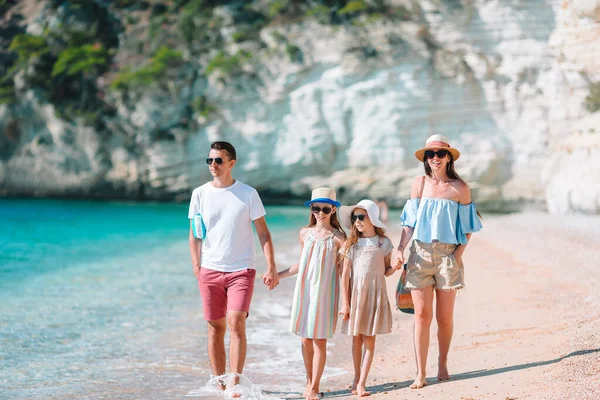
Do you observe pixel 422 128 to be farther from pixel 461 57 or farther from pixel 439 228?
pixel 439 228

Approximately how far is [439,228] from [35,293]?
7507 millimetres

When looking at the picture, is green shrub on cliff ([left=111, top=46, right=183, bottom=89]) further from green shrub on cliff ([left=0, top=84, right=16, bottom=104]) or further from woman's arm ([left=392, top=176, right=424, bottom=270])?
woman's arm ([left=392, top=176, right=424, bottom=270])

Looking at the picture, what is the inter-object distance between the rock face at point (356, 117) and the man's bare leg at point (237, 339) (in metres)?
25.8

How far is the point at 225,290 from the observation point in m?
4.93

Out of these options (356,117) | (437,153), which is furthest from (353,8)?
(437,153)

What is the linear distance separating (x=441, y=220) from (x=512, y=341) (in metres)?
1.72

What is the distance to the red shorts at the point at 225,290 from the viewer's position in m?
4.79

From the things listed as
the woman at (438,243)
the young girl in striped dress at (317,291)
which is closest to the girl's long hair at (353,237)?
the young girl in striped dress at (317,291)

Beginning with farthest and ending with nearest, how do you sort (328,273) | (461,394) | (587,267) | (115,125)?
(115,125)
(587,267)
(328,273)
(461,394)

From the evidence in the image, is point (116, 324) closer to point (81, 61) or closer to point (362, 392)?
point (362, 392)

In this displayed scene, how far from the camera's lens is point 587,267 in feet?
33.0

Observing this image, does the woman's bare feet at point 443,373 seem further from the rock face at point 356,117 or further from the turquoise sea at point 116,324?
the rock face at point 356,117

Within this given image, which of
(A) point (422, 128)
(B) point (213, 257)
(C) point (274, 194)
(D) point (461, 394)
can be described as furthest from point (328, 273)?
(C) point (274, 194)

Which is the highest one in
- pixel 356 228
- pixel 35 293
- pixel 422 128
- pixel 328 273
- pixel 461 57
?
pixel 461 57
